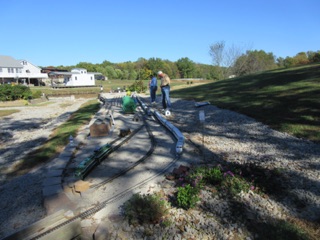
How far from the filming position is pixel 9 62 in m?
62.9

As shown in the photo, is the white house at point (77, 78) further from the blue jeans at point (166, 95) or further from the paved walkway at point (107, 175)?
the paved walkway at point (107, 175)

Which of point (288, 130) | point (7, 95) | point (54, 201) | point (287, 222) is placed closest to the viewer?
point (287, 222)

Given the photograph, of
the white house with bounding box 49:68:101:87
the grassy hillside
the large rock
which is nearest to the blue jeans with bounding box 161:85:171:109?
the grassy hillside

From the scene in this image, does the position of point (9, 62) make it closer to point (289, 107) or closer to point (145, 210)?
point (289, 107)

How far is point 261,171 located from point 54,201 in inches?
152

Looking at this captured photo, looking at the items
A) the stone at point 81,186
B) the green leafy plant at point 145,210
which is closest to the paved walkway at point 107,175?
the stone at point 81,186

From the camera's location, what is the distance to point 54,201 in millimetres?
4285

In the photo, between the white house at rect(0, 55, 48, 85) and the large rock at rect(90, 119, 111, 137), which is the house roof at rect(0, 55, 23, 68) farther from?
the large rock at rect(90, 119, 111, 137)

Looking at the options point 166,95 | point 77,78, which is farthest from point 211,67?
point 166,95

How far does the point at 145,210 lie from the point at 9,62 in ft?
235

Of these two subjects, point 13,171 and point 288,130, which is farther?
point 288,130

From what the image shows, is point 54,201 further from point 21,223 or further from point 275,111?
point 275,111

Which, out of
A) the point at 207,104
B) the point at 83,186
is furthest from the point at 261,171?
the point at 207,104

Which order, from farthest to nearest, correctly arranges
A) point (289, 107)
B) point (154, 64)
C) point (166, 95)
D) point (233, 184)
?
point (154, 64), point (166, 95), point (289, 107), point (233, 184)
